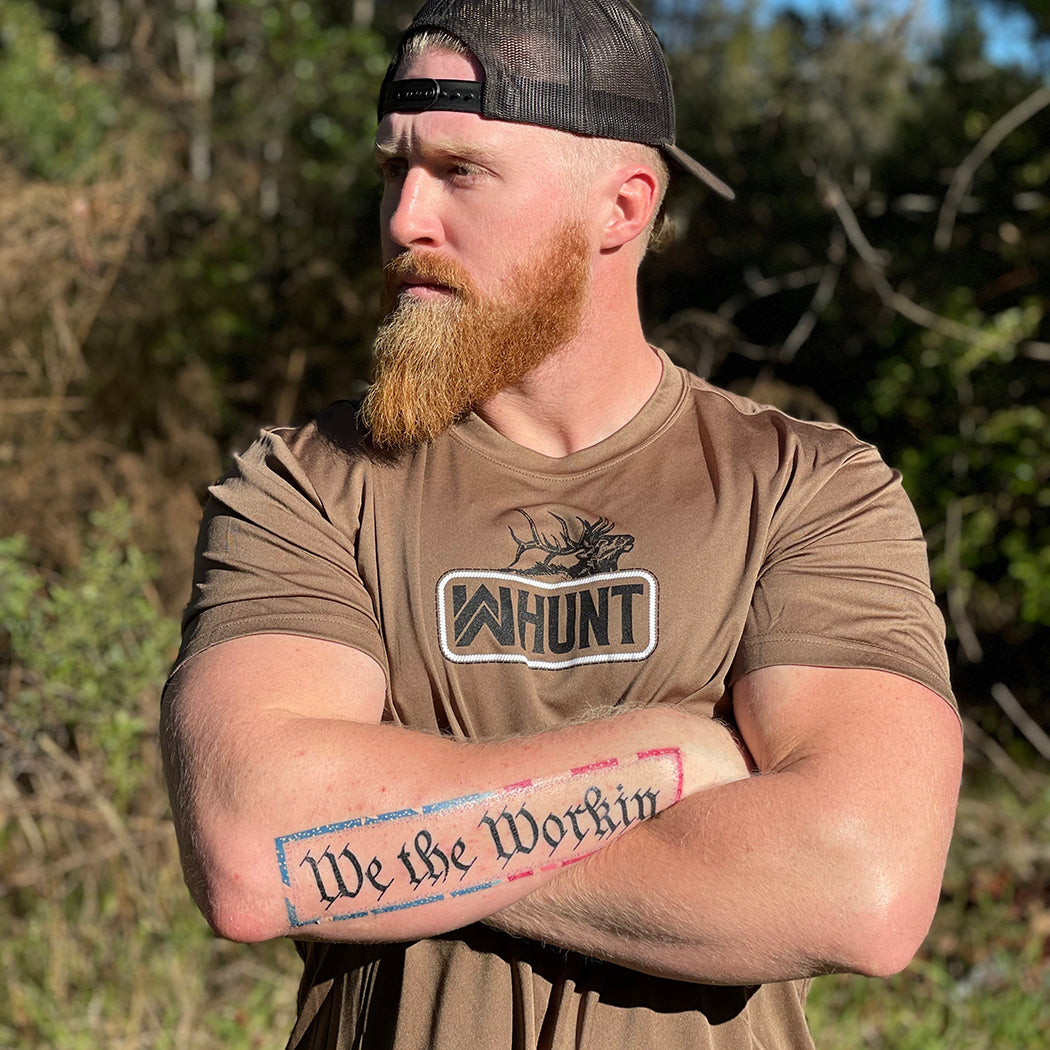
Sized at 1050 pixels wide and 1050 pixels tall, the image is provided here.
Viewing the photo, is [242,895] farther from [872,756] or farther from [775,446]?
[775,446]

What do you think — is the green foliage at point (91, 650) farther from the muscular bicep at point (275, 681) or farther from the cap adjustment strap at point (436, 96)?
the cap adjustment strap at point (436, 96)

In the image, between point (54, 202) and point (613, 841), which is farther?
point (54, 202)

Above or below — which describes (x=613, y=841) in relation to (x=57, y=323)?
above

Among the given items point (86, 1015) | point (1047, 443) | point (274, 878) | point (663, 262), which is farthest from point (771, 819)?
point (663, 262)

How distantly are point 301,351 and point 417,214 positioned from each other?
5187 mm


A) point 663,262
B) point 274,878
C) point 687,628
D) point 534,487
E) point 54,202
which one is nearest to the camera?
point 274,878

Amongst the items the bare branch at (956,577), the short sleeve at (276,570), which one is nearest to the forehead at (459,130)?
the short sleeve at (276,570)

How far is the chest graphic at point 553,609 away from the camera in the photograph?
1.89 meters

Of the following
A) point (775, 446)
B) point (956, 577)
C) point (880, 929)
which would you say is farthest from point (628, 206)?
point (956, 577)

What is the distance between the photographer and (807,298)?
23.9ft

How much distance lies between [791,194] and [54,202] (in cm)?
403

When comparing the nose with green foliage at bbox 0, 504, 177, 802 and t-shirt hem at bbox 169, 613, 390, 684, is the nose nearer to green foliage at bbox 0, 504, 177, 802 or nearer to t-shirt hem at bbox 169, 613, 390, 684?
t-shirt hem at bbox 169, 613, 390, 684

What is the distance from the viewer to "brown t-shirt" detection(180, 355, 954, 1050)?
1.83 meters

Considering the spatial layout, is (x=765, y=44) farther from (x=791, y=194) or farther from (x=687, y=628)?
(x=687, y=628)
